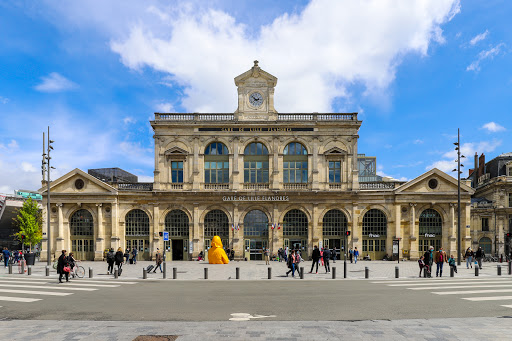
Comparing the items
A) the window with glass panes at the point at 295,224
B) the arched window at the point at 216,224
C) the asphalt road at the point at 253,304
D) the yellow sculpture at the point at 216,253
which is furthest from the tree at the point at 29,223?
the asphalt road at the point at 253,304

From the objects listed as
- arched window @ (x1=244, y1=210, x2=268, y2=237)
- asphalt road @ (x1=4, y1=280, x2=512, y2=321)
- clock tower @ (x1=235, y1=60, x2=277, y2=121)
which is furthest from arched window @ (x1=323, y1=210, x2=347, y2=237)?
asphalt road @ (x1=4, y1=280, x2=512, y2=321)

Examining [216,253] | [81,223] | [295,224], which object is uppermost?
[81,223]

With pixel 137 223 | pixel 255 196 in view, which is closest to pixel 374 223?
pixel 255 196

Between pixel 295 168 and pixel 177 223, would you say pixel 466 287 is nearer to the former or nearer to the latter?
pixel 295 168

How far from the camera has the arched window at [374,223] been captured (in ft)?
124

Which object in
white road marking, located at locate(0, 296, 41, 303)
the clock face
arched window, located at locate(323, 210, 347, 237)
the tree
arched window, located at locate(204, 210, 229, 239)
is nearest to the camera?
white road marking, located at locate(0, 296, 41, 303)

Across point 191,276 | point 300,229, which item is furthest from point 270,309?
point 300,229

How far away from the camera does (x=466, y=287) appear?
57.4ft

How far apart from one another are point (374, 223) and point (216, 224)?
646 inches

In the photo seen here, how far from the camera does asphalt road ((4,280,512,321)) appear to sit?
455 inches

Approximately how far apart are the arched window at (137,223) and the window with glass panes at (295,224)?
47.6 feet

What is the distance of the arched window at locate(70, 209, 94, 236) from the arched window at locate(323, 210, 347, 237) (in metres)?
24.3

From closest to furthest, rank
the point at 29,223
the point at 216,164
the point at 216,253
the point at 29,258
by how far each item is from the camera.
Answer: the point at 29,258 < the point at 216,253 < the point at 216,164 < the point at 29,223

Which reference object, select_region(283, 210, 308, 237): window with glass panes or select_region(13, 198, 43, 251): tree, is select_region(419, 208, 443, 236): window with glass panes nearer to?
select_region(283, 210, 308, 237): window with glass panes
